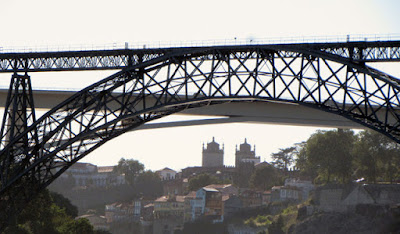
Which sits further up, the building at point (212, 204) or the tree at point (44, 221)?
the building at point (212, 204)

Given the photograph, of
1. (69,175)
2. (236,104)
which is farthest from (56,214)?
(69,175)

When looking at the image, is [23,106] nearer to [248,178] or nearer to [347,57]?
[347,57]

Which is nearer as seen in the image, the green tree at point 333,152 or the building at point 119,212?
the green tree at point 333,152

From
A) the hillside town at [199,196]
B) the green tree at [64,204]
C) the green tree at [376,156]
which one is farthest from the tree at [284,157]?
the green tree at [64,204]

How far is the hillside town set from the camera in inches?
4232

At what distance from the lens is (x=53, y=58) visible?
3847cm

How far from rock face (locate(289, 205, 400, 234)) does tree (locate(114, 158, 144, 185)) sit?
2921 inches

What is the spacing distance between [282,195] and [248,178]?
3187 cm

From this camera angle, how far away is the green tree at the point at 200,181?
158 meters

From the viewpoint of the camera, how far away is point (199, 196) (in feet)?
462

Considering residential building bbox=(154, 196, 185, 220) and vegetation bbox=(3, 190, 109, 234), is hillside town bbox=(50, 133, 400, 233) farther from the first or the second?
vegetation bbox=(3, 190, 109, 234)

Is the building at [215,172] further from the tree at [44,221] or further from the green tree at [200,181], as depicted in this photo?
the tree at [44,221]

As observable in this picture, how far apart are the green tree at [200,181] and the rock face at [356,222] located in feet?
177

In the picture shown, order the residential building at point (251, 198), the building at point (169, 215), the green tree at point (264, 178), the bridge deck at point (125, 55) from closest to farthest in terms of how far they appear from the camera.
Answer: the bridge deck at point (125, 55)
the building at point (169, 215)
the residential building at point (251, 198)
the green tree at point (264, 178)
